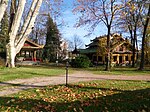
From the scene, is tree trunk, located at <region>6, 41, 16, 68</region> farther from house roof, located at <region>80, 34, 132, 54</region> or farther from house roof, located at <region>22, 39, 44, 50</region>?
house roof, located at <region>22, 39, 44, 50</region>

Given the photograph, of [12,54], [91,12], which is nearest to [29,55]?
[91,12]

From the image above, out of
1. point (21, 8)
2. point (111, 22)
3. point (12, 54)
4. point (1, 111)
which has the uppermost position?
point (111, 22)

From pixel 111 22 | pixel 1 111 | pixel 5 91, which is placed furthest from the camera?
pixel 111 22

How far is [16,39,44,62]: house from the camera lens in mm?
57156

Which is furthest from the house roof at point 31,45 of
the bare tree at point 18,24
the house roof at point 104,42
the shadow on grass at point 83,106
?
the shadow on grass at point 83,106

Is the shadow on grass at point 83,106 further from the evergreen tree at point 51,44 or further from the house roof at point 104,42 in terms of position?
the evergreen tree at point 51,44

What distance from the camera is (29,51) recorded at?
6316cm

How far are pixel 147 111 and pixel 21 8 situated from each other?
7737 mm

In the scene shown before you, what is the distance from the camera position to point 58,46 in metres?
77.8

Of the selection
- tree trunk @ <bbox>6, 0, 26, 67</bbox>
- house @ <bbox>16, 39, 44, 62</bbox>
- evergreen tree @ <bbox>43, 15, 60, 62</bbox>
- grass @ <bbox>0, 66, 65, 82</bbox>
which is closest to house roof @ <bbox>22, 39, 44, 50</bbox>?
house @ <bbox>16, 39, 44, 62</bbox>

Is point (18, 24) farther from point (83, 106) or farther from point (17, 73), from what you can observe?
point (83, 106)

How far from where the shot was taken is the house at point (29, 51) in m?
57.2

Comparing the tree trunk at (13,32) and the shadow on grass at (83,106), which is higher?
the tree trunk at (13,32)

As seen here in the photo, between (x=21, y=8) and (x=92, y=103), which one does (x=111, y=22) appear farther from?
(x=92, y=103)
